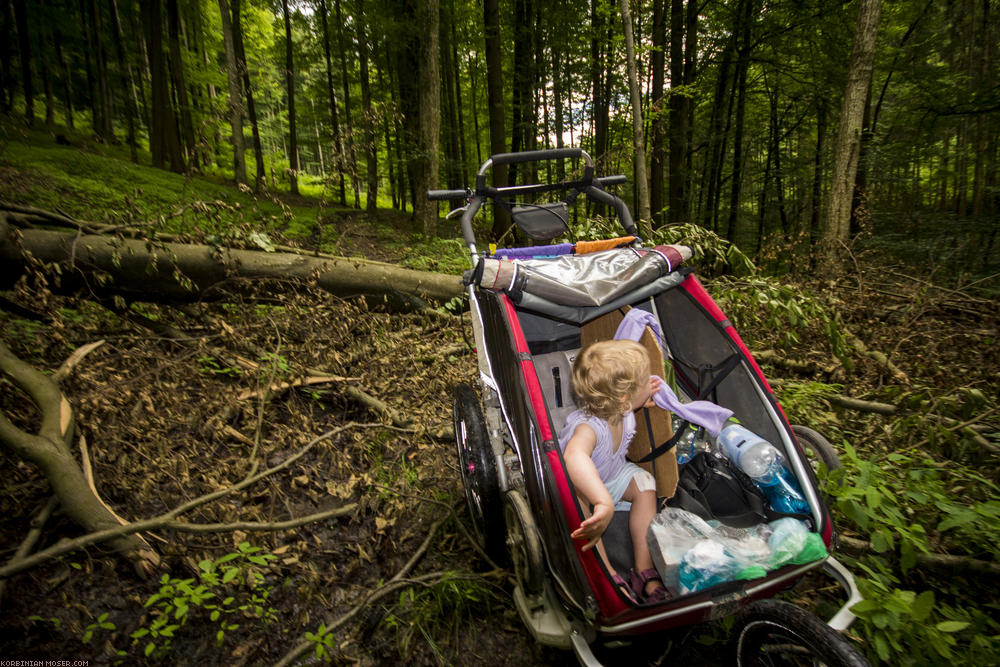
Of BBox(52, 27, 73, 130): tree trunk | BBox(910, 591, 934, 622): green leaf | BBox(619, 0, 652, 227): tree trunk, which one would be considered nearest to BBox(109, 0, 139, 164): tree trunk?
BBox(52, 27, 73, 130): tree trunk

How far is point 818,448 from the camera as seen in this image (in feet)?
7.85

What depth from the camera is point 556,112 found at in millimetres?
17984

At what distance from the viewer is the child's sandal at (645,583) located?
5.75ft

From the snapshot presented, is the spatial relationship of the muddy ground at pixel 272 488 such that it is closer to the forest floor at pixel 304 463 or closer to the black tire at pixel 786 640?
the forest floor at pixel 304 463

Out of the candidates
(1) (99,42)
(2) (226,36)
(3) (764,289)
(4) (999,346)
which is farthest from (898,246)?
(1) (99,42)

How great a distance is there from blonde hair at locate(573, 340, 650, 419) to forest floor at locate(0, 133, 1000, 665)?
122 cm

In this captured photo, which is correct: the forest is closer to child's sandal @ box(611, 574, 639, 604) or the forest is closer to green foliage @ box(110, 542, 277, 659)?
green foliage @ box(110, 542, 277, 659)

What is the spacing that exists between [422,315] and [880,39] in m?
14.2

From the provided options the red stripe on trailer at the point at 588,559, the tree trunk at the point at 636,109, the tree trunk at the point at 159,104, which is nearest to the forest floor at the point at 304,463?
the red stripe on trailer at the point at 588,559

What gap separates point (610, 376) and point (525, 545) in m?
0.82

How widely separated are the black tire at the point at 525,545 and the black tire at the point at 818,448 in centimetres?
149

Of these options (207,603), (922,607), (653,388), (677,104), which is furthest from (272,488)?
(677,104)

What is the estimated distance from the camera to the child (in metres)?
1.86

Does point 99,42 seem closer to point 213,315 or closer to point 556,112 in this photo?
point 556,112
